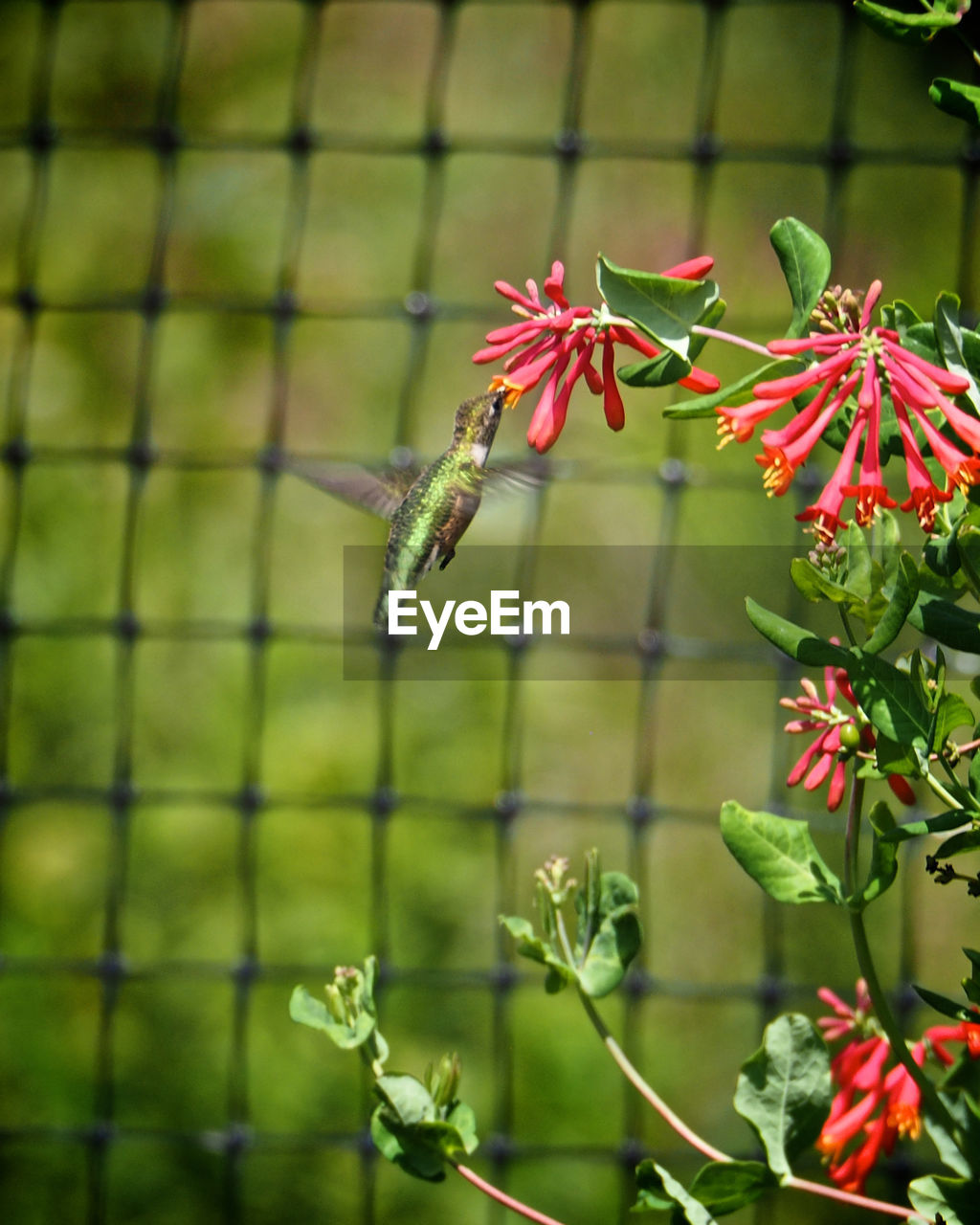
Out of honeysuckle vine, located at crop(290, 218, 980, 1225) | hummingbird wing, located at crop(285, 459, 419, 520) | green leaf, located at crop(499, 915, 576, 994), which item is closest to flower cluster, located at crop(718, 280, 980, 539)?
honeysuckle vine, located at crop(290, 218, 980, 1225)

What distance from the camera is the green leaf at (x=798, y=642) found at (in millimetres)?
250

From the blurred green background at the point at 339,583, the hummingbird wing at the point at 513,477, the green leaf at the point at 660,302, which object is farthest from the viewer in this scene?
the blurred green background at the point at 339,583

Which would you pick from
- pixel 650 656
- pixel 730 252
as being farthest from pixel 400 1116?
pixel 730 252

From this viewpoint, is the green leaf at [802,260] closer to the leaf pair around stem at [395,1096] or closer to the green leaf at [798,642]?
the green leaf at [798,642]

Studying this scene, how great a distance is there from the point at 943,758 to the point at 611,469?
0.96 meters

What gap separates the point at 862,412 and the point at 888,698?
5 centimetres

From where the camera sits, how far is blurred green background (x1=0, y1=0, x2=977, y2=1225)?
1.20 metres

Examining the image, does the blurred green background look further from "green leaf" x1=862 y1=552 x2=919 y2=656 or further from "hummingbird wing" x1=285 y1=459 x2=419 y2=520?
"green leaf" x1=862 y1=552 x2=919 y2=656

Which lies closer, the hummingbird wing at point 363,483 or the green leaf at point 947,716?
the green leaf at point 947,716

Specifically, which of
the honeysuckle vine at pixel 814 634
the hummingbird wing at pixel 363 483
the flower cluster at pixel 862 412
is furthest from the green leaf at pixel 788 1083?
the hummingbird wing at pixel 363 483

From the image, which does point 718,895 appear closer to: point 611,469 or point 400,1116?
point 611,469

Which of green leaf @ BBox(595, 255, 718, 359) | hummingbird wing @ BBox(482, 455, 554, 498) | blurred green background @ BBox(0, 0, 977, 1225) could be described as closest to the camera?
green leaf @ BBox(595, 255, 718, 359)

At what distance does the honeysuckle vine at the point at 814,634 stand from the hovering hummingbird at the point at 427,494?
0.43 ft

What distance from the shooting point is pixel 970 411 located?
275mm
